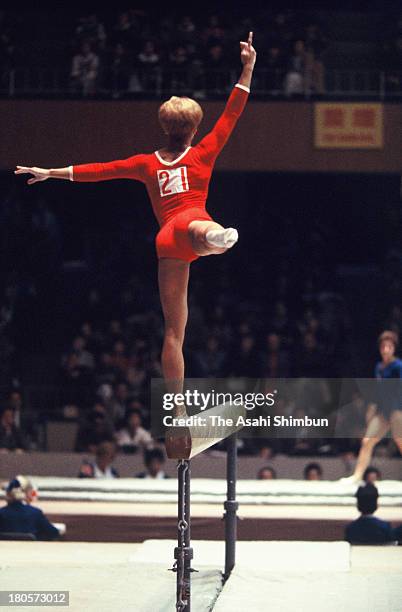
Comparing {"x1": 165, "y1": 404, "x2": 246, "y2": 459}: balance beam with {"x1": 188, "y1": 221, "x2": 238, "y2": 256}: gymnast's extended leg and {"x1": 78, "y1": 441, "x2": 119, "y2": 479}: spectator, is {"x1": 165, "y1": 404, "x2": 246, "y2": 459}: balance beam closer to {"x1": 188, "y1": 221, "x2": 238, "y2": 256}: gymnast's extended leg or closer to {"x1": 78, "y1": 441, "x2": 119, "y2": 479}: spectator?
{"x1": 188, "y1": 221, "x2": 238, "y2": 256}: gymnast's extended leg

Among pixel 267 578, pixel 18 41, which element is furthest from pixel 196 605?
pixel 18 41

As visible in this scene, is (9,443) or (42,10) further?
(42,10)

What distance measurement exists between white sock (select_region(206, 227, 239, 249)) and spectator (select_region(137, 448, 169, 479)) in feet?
21.4

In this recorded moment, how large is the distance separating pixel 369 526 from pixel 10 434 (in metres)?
4.93

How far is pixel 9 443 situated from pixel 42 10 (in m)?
7.11

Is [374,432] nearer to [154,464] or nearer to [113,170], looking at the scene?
[154,464]

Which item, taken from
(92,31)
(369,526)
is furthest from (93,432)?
(92,31)

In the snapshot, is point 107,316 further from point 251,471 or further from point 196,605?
point 196,605

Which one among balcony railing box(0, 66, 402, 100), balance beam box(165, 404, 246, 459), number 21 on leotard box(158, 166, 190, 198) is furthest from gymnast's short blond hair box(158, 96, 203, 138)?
balcony railing box(0, 66, 402, 100)

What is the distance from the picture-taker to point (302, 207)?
53.7ft

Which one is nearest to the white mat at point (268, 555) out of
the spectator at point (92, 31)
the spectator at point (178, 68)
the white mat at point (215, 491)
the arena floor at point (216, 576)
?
the arena floor at point (216, 576)

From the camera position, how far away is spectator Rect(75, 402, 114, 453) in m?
11.5

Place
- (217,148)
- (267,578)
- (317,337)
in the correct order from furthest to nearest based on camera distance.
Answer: (317,337), (267,578), (217,148)

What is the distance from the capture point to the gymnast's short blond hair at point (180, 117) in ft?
15.5
